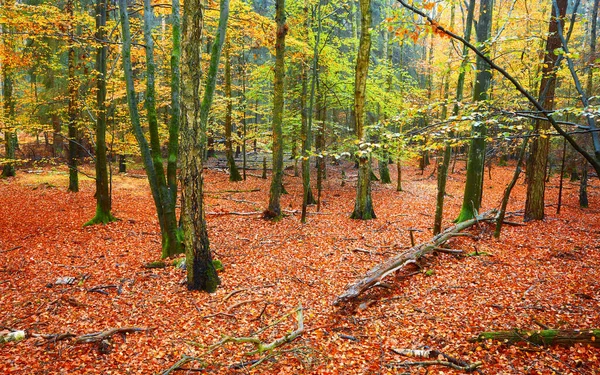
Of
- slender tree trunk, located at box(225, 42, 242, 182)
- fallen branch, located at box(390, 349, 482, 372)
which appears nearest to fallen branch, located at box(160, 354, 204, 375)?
fallen branch, located at box(390, 349, 482, 372)

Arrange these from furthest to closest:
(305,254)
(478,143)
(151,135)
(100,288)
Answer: (478,143) < (305,254) < (151,135) < (100,288)

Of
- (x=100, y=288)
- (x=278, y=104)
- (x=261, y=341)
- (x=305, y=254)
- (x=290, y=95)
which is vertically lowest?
(x=261, y=341)

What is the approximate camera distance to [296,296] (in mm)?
6723

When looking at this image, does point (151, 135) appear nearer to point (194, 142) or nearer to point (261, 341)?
point (194, 142)

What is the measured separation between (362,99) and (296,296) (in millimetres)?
7305

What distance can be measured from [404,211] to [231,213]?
24.4 ft

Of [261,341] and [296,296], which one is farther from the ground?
[296,296]

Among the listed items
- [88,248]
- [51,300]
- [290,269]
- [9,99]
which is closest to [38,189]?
[9,99]

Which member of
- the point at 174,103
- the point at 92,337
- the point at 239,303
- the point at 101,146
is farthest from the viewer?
the point at 101,146

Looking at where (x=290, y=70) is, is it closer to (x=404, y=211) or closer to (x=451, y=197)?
(x=404, y=211)

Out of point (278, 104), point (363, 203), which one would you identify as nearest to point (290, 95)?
point (278, 104)

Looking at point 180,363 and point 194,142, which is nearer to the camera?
point 180,363

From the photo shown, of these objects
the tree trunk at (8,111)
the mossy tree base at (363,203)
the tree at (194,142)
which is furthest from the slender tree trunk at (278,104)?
the tree trunk at (8,111)

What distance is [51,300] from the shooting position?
6.45m
